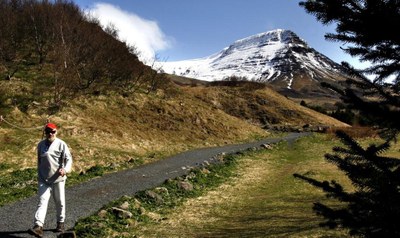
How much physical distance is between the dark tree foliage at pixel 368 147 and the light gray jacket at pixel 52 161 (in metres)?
6.47

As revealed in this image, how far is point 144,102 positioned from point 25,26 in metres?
13.1

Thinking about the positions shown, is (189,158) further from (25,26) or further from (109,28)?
(109,28)

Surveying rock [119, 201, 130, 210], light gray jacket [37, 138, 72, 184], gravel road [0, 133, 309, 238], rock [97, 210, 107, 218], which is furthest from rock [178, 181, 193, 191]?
light gray jacket [37, 138, 72, 184]

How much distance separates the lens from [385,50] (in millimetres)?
4527

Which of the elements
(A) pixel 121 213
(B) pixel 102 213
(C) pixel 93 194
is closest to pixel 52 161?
(B) pixel 102 213

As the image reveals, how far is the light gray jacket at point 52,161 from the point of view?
8672mm

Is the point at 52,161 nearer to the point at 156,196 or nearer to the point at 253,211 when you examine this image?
the point at 156,196

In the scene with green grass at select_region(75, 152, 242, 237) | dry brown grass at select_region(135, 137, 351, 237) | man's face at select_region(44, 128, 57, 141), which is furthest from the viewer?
dry brown grass at select_region(135, 137, 351, 237)

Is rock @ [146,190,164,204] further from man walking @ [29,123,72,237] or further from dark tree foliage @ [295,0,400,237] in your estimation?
dark tree foliage @ [295,0,400,237]

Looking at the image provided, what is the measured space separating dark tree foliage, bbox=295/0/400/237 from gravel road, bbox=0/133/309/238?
7.20 meters

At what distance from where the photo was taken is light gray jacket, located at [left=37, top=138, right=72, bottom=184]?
28.5 feet

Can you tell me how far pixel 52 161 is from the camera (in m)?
8.70

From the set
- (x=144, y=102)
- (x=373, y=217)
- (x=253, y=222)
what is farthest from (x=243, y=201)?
(x=144, y=102)

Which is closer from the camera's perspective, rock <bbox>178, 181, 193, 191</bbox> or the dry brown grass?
the dry brown grass
